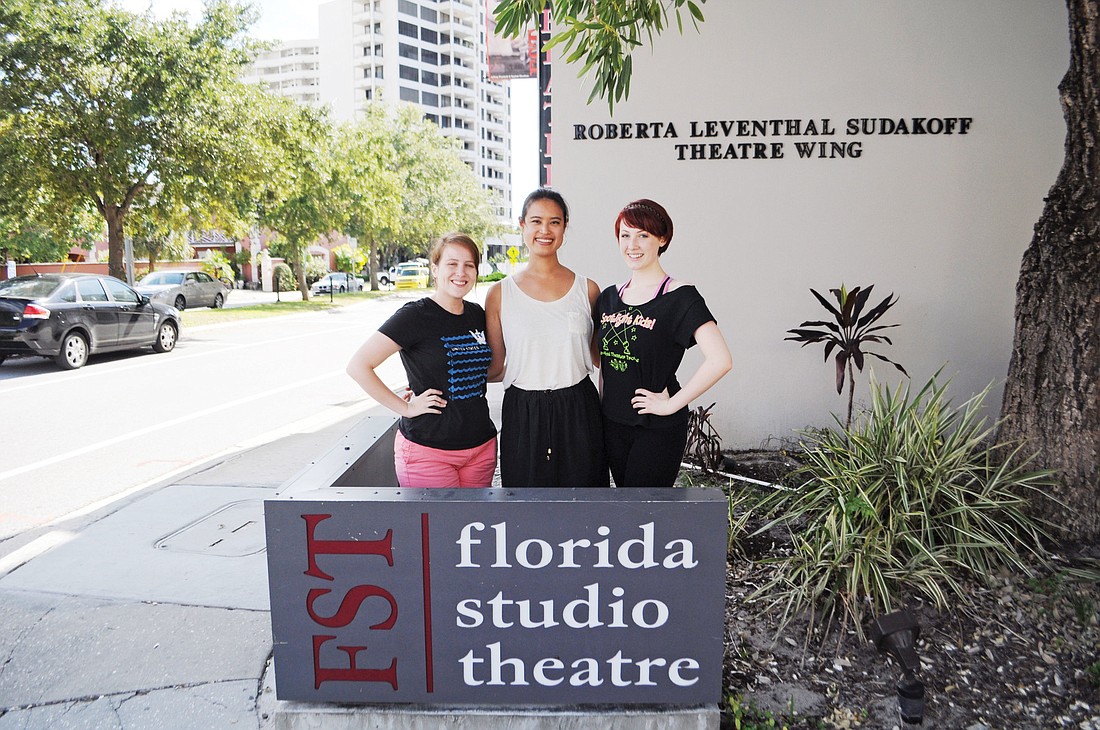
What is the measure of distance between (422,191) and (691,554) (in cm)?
4276

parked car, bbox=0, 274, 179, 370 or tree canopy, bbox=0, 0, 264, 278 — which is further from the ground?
tree canopy, bbox=0, 0, 264, 278

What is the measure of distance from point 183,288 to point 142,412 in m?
19.0

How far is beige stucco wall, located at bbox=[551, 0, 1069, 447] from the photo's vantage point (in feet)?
18.6

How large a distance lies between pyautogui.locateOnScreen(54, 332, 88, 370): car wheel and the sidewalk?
761cm

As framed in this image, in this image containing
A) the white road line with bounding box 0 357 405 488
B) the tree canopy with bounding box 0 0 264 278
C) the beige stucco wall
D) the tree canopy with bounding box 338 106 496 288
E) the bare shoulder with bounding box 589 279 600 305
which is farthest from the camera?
the tree canopy with bounding box 338 106 496 288

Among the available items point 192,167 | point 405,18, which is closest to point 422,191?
point 192,167

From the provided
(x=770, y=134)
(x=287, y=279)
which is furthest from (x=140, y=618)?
(x=287, y=279)

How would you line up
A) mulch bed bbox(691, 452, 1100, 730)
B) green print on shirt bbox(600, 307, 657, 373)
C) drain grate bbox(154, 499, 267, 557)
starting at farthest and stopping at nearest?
drain grate bbox(154, 499, 267, 557) → green print on shirt bbox(600, 307, 657, 373) → mulch bed bbox(691, 452, 1100, 730)

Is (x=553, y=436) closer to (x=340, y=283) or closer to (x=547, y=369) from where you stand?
(x=547, y=369)

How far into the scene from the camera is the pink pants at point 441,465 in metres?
2.97

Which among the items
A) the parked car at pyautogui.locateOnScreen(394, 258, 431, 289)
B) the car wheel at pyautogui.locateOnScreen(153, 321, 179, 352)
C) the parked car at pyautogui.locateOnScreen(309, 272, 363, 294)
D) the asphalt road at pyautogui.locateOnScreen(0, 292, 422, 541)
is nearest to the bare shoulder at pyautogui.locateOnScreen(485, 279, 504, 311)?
the asphalt road at pyautogui.locateOnScreen(0, 292, 422, 541)

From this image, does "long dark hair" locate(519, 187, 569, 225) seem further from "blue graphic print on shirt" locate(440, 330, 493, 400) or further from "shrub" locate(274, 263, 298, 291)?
"shrub" locate(274, 263, 298, 291)

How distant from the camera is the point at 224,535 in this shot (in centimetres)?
470

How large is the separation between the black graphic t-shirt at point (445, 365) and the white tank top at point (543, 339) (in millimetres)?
137
